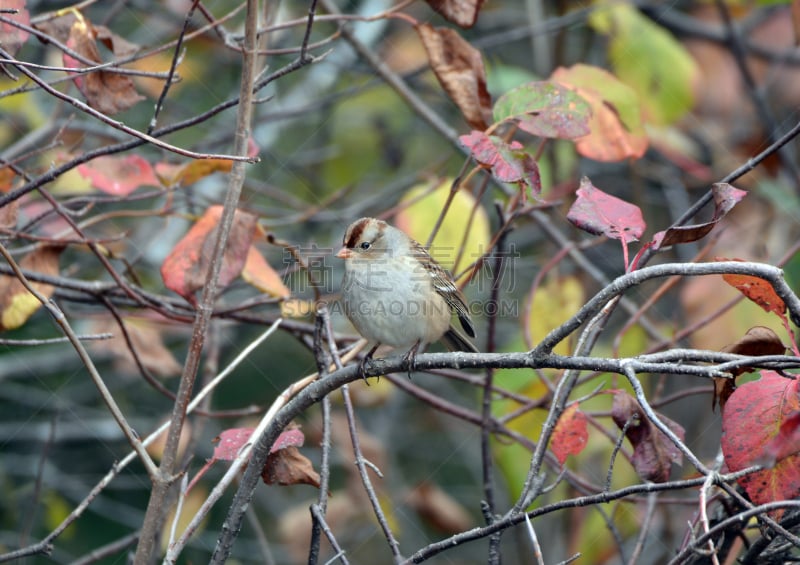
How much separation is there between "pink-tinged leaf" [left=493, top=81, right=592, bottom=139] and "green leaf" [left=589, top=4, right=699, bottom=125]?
1.86 m

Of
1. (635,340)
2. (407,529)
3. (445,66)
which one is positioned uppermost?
(445,66)

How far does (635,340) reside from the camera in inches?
150

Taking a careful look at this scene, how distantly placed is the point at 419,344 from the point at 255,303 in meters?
0.73

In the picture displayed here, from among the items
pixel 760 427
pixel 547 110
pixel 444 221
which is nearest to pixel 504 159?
pixel 547 110

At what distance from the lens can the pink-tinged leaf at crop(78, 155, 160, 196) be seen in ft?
8.67

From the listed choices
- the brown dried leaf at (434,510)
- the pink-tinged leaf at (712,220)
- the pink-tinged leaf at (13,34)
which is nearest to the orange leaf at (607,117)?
the pink-tinged leaf at (712,220)

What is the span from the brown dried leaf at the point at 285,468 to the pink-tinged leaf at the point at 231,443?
0.28 ft

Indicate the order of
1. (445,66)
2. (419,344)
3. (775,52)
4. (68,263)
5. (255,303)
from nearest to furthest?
(445,66), (255,303), (419,344), (68,263), (775,52)

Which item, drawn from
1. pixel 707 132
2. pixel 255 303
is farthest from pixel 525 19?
pixel 255 303

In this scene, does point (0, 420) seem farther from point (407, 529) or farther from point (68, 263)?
point (407, 529)

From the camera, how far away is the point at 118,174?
271 cm

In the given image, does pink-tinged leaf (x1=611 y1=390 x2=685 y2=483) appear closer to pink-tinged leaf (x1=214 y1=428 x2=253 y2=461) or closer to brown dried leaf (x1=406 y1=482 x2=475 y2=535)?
pink-tinged leaf (x1=214 y1=428 x2=253 y2=461)

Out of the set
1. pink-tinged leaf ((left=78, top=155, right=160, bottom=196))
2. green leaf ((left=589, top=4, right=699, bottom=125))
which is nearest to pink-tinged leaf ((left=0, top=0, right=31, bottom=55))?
pink-tinged leaf ((left=78, top=155, right=160, bottom=196))

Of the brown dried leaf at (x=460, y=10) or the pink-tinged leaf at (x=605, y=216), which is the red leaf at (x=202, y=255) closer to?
the brown dried leaf at (x=460, y=10)
